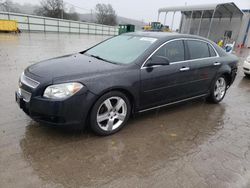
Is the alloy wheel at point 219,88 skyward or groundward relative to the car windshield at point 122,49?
groundward

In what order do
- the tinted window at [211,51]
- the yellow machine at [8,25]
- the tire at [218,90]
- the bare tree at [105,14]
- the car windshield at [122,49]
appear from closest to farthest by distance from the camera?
the car windshield at [122,49] < the tinted window at [211,51] < the tire at [218,90] < the yellow machine at [8,25] < the bare tree at [105,14]

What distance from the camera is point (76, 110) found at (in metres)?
2.85

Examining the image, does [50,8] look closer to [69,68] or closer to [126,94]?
[69,68]

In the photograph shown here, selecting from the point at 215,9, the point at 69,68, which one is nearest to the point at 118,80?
the point at 69,68

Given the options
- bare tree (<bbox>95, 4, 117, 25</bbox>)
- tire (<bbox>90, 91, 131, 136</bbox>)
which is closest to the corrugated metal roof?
tire (<bbox>90, 91, 131, 136</bbox>)

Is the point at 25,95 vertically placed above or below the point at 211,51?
below

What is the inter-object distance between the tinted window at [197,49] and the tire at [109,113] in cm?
184

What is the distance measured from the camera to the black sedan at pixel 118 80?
282 centimetres

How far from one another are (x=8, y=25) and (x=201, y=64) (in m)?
22.2

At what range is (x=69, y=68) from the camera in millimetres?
3105

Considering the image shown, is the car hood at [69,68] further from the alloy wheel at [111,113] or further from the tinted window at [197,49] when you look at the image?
the tinted window at [197,49]

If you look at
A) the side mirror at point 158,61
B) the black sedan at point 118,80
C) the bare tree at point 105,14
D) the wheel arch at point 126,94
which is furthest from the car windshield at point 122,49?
the bare tree at point 105,14

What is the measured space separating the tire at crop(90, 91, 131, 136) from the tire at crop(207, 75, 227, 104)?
97.8 inches

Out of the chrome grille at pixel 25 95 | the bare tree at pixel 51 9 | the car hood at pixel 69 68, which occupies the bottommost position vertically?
the chrome grille at pixel 25 95
